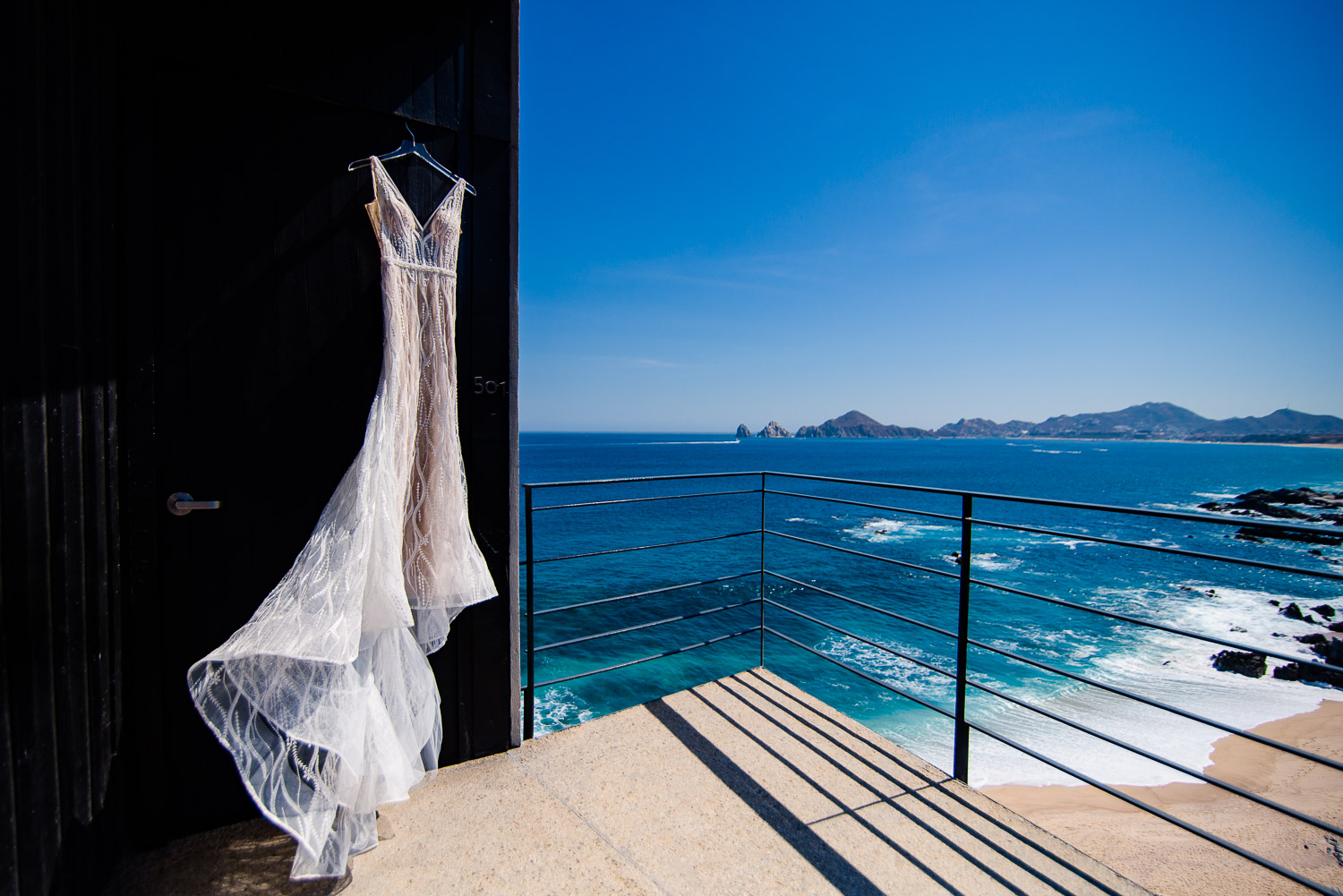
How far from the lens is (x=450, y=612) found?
5.40 feet

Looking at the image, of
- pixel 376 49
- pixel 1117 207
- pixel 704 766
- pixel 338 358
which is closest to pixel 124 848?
pixel 338 358

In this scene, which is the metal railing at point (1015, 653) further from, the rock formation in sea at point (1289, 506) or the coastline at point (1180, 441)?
the coastline at point (1180, 441)

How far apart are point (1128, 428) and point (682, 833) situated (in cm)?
12849

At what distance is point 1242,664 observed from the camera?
8.96 metres

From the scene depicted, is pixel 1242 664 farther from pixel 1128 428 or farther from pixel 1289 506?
pixel 1128 428

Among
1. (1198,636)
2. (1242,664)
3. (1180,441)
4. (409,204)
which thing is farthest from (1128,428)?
(409,204)

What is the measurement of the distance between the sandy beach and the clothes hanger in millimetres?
5005

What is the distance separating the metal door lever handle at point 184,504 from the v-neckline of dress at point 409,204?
3.41ft

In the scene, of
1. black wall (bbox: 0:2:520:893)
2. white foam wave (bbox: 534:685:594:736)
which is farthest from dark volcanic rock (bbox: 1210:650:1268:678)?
black wall (bbox: 0:2:520:893)

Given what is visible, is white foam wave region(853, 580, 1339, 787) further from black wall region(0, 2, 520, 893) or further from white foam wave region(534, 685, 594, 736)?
black wall region(0, 2, 520, 893)

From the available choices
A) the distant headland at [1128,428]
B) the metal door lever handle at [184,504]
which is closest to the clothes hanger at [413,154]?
the metal door lever handle at [184,504]

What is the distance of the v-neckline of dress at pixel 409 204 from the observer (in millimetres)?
1647

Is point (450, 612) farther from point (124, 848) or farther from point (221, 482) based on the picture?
point (124, 848)

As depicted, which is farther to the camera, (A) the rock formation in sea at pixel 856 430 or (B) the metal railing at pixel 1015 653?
(A) the rock formation in sea at pixel 856 430
